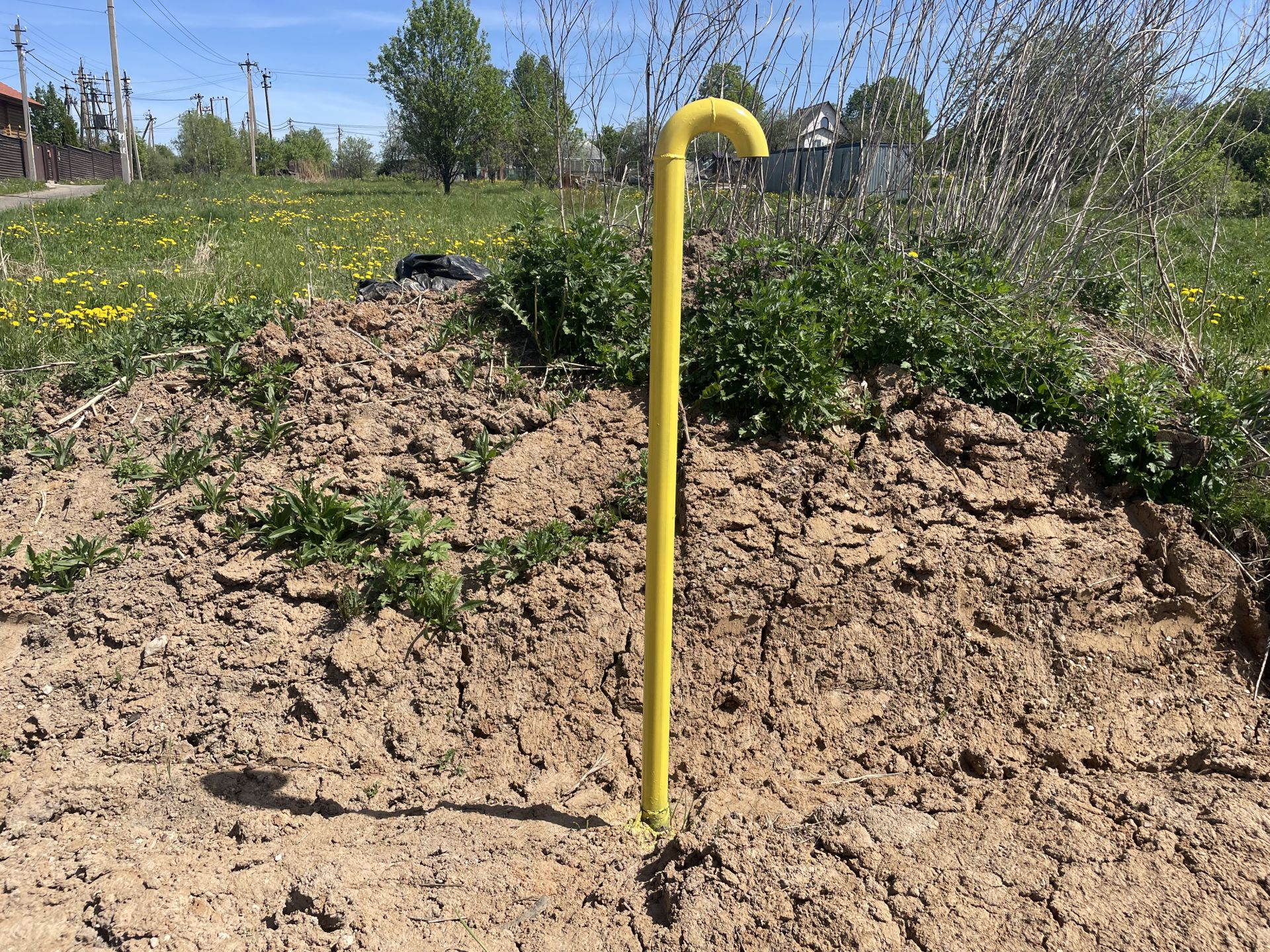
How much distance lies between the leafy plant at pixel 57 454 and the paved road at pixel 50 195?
38.2ft

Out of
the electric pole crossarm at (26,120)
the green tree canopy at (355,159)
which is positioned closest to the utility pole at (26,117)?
the electric pole crossarm at (26,120)

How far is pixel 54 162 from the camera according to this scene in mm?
33594

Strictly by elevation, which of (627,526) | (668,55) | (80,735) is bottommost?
(80,735)

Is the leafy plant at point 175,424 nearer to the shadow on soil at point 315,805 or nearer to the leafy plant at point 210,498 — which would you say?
the leafy plant at point 210,498

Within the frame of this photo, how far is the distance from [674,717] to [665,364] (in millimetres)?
1331

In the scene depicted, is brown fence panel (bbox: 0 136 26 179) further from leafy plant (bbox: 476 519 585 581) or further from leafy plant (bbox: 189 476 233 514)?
leafy plant (bbox: 476 519 585 581)

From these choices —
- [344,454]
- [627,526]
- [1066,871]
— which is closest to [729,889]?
[1066,871]

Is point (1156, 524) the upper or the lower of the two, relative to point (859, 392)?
lower

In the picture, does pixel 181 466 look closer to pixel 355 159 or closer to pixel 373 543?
pixel 373 543

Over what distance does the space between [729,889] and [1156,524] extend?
2129mm

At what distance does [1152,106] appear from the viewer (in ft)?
13.2

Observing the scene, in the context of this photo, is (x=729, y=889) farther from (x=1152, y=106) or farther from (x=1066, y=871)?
(x=1152, y=106)

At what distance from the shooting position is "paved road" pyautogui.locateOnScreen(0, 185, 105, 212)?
15.2 m

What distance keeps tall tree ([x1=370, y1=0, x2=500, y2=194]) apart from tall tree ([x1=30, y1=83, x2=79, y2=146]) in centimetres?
3144
